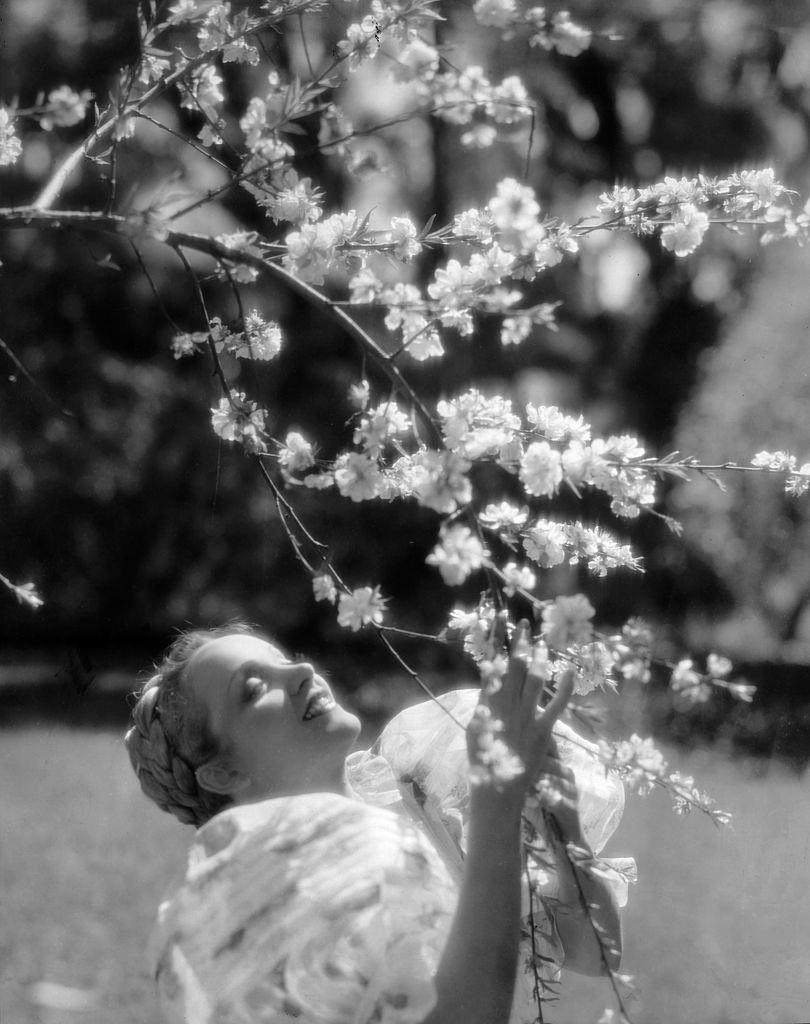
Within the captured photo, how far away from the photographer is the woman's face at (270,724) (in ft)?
4.53

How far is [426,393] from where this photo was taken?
7.54 m

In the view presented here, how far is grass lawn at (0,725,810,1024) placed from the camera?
139 inches

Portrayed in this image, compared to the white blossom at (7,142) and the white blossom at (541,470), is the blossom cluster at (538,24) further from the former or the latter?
the white blossom at (7,142)

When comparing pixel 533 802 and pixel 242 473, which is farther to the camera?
pixel 242 473

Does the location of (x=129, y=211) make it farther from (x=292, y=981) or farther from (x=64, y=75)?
(x=64, y=75)

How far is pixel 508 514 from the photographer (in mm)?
1289

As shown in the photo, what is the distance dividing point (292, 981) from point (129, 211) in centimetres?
76

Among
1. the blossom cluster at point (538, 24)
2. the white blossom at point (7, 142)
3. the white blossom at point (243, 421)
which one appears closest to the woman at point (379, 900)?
the white blossom at point (243, 421)

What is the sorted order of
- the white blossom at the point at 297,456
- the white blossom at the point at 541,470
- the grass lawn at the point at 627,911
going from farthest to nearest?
the grass lawn at the point at 627,911
the white blossom at the point at 297,456
the white blossom at the point at 541,470

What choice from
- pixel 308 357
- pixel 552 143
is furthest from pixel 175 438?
pixel 552 143

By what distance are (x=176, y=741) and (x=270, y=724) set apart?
6.9 inches

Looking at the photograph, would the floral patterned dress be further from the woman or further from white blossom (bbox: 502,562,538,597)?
white blossom (bbox: 502,562,538,597)

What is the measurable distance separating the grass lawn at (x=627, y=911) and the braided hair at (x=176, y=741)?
208 centimetres

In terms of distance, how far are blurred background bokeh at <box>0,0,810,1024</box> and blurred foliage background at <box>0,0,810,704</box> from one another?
2cm
